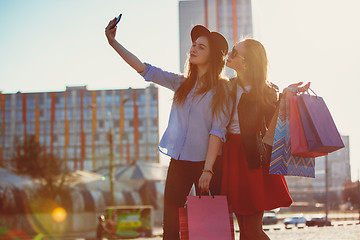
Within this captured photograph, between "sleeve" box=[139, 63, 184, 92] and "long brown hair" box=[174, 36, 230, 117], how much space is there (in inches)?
3.0

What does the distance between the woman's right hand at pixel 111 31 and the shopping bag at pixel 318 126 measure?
54.8 inches

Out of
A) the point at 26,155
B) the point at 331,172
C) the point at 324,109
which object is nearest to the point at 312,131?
the point at 324,109

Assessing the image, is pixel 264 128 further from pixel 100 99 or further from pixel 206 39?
pixel 100 99

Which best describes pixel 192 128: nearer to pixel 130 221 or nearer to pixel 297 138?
pixel 297 138

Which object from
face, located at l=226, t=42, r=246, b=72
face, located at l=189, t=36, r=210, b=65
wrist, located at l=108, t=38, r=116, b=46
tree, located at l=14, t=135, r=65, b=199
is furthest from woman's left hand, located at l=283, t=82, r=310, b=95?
tree, located at l=14, t=135, r=65, b=199

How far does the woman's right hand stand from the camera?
386 cm

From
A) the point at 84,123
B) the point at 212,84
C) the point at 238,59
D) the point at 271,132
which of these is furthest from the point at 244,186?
the point at 84,123

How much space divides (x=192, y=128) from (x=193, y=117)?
3.1 inches

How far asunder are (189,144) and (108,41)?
3.09 ft

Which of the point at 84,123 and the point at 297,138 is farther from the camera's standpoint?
the point at 84,123

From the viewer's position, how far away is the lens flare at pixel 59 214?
129 feet

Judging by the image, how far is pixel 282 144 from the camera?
375 cm

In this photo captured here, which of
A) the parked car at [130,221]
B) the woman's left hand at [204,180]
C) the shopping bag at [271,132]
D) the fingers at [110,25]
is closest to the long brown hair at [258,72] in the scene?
the shopping bag at [271,132]

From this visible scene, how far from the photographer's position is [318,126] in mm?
3594
